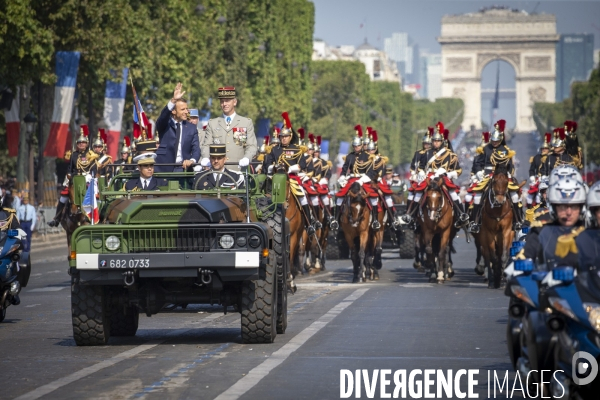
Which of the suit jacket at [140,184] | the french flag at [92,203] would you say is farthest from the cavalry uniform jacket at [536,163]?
the suit jacket at [140,184]

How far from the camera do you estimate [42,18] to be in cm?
4406

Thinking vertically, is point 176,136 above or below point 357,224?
above

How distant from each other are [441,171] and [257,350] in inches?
543

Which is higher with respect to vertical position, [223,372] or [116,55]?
[116,55]

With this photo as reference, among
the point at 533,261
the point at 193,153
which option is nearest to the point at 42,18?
the point at 193,153

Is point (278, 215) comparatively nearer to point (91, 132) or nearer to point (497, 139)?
point (497, 139)

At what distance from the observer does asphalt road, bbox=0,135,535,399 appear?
39.0 ft

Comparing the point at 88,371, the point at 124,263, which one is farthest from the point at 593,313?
the point at 124,263

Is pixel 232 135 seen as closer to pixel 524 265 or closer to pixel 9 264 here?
pixel 9 264

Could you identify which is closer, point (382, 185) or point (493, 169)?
point (493, 169)

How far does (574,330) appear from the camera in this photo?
963 centimetres

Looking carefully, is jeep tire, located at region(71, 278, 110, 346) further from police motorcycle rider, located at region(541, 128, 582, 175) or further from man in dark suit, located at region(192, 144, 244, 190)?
police motorcycle rider, located at region(541, 128, 582, 175)

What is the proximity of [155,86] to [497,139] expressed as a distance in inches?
1169

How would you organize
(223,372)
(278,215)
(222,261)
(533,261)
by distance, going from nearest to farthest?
(533,261) → (223,372) → (222,261) → (278,215)
